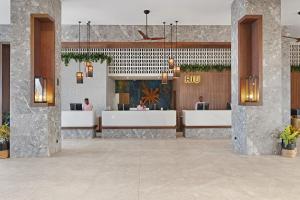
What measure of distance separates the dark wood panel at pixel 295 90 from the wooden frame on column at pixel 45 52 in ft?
34.9

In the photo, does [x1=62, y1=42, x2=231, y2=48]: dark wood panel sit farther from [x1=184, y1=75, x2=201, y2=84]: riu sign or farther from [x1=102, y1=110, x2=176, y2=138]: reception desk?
[x1=102, y1=110, x2=176, y2=138]: reception desk

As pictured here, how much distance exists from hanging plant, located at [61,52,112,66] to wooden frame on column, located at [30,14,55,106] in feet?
14.0

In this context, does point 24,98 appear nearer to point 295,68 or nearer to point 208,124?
point 208,124

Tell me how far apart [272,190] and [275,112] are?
3.44 meters

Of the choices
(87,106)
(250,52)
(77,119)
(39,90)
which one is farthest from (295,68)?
(39,90)

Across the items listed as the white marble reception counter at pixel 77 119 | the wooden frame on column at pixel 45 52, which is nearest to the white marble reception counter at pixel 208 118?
the white marble reception counter at pixel 77 119

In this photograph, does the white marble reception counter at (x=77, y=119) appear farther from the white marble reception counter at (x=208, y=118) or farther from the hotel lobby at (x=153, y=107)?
the white marble reception counter at (x=208, y=118)

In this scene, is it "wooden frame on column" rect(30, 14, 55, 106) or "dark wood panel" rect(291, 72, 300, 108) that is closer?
"wooden frame on column" rect(30, 14, 55, 106)

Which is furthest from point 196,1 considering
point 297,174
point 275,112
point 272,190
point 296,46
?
point 296,46

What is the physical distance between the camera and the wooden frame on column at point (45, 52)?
25.8 ft

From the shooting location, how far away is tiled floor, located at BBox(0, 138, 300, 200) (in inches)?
173

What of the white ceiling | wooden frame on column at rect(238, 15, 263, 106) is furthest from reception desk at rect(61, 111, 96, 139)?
wooden frame on column at rect(238, 15, 263, 106)

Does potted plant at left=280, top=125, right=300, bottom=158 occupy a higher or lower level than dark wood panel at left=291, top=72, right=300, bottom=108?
lower

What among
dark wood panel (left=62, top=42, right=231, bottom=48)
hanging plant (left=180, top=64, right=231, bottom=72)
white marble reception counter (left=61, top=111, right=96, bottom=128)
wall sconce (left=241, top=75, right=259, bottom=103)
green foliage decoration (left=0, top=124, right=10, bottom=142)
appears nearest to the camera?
green foliage decoration (left=0, top=124, right=10, bottom=142)
